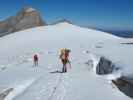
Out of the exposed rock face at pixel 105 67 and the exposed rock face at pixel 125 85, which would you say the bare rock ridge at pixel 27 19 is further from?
the exposed rock face at pixel 125 85

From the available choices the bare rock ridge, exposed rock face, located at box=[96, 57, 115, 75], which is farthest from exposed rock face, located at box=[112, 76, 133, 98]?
the bare rock ridge

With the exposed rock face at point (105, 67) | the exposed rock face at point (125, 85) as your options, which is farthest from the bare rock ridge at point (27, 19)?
the exposed rock face at point (125, 85)

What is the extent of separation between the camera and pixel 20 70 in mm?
24766

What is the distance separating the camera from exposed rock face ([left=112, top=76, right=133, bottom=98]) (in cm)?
1397

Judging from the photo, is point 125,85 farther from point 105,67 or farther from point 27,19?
point 27,19

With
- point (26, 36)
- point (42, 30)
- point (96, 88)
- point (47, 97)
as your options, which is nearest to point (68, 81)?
point (96, 88)

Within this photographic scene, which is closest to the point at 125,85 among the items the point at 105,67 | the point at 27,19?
the point at 105,67

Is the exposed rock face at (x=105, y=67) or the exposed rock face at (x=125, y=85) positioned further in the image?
the exposed rock face at (x=105, y=67)

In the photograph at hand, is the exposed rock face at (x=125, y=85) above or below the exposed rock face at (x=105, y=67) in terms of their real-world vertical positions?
below

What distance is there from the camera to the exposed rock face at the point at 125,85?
14.0 m

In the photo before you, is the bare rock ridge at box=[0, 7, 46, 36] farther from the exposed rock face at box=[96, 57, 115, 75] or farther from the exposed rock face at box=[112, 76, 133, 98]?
the exposed rock face at box=[112, 76, 133, 98]

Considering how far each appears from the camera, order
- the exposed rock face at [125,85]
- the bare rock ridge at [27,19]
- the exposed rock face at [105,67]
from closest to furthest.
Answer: the exposed rock face at [125,85]
the exposed rock face at [105,67]
the bare rock ridge at [27,19]

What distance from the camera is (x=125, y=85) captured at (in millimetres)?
14414

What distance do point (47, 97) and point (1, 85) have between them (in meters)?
5.61
